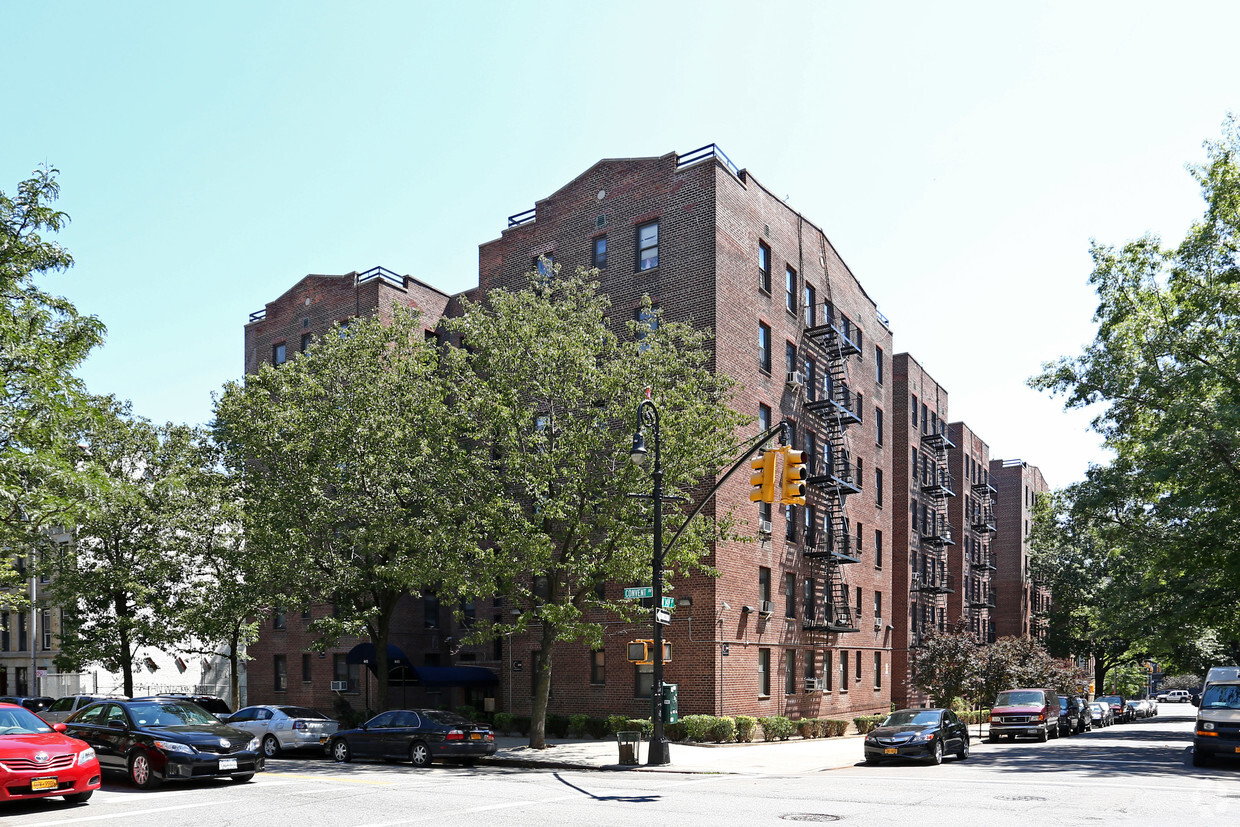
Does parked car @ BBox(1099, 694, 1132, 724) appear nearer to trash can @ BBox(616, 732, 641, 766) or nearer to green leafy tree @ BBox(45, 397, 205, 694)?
trash can @ BBox(616, 732, 641, 766)

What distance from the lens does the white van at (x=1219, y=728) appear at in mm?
22938

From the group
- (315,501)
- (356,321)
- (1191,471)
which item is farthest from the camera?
(356,321)

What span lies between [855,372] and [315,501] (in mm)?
25469

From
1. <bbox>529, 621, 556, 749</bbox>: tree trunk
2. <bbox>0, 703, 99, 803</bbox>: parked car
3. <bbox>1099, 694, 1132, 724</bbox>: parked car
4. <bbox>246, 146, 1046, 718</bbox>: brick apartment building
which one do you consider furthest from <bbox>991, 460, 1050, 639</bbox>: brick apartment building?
<bbox>0, 703, 99, 803</bbox>: parked car

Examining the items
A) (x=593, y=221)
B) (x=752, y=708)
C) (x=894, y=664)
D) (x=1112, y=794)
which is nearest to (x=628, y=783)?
(x=1112, y=794)

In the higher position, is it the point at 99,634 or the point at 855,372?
the point at 855,372

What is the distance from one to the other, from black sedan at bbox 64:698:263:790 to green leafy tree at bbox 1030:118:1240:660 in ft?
77.3

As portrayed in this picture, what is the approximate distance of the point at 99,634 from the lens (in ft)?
113

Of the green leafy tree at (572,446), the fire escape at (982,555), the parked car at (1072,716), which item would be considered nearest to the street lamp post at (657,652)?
the green leafy tree at (572,446)

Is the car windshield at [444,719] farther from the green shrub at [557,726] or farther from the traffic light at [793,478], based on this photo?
the traffic light at [793,478]

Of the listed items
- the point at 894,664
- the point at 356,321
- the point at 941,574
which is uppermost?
the point at 356,321

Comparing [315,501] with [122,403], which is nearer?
[315,501]

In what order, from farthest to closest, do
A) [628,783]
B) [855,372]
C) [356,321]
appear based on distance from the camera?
[855,372]
[356,321]
[628,783]

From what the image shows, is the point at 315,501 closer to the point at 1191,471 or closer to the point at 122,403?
the point at 122,403
